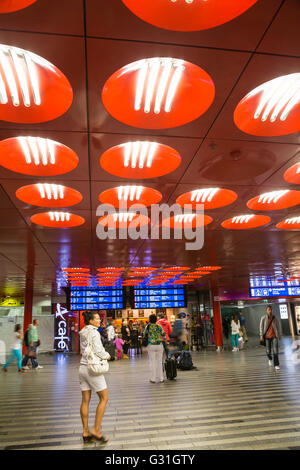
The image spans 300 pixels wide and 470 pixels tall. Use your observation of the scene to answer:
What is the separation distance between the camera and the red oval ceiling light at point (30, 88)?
2857 millimetres

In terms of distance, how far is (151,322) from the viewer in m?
8.06

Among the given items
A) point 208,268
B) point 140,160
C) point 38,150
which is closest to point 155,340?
point 140,160

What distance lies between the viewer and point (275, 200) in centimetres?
683

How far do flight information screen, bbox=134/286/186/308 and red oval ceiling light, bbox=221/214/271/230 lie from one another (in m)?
6.86

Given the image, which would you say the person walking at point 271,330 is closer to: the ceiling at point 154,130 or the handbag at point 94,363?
the ceiling at point 154,130

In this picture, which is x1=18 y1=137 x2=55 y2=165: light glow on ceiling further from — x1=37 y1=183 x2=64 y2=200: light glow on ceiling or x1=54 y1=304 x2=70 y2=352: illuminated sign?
x1=54 y1=304 x2=70 y2=352: illuminated sign

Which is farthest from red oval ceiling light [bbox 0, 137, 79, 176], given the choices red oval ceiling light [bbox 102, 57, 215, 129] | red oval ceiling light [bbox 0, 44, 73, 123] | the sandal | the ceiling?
the sandal

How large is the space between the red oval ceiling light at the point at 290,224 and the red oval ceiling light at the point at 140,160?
14.0ft

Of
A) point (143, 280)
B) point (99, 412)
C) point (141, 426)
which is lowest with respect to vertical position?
point (141, 426)

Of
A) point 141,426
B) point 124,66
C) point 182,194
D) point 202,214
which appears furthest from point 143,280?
point 124,66

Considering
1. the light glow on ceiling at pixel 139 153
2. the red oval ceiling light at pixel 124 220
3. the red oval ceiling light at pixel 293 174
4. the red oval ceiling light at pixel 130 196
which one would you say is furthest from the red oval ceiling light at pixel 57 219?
the red oval ceiling light at pixel 293 174

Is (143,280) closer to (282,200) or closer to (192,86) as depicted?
(282,200)

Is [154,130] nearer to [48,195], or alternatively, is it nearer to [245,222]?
[48,195]

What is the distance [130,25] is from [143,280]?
14.8 m
